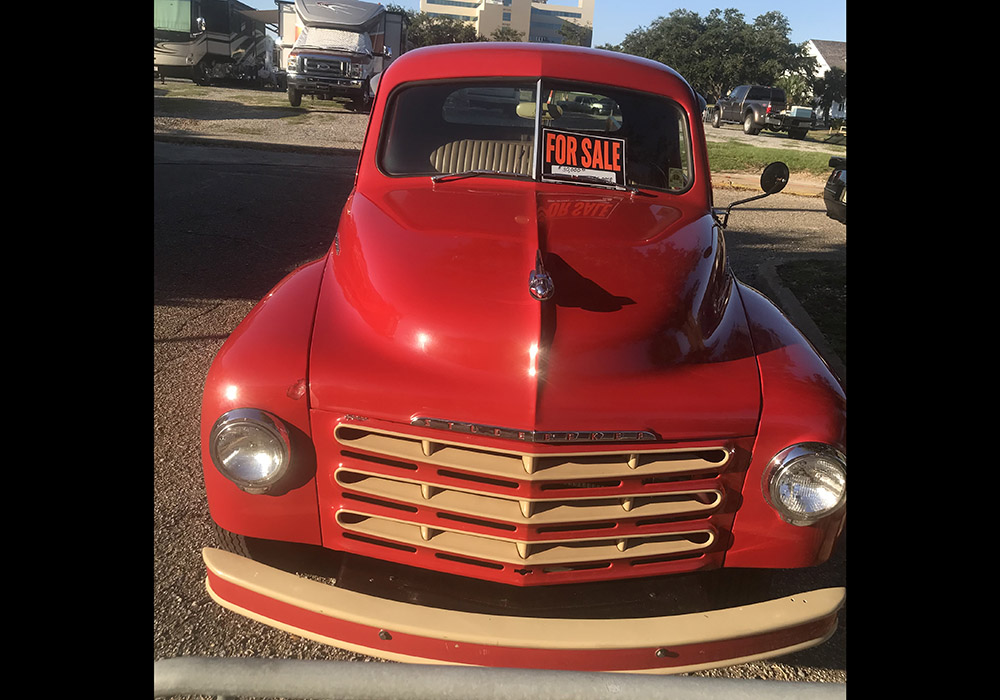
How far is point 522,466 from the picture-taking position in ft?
6.43

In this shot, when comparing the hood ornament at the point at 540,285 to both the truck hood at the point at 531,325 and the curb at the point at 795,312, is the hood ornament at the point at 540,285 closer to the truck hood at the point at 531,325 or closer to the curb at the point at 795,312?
the truck hood at the point at 531,325

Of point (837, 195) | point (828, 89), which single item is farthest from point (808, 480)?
point (828, 89)

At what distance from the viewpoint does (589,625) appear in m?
1.90

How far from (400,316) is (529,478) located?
67 centimetres

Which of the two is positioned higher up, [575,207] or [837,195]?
[837,195]

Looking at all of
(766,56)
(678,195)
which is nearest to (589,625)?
(678,195)

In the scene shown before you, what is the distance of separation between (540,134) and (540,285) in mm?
1218

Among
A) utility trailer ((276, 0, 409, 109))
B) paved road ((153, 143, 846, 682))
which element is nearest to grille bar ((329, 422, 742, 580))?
paved road ((153, 143, 846, 682))

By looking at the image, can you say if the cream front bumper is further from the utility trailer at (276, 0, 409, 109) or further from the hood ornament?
the utility trailer at (276, 0, 409, 109)

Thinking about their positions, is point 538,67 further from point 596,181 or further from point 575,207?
point 575,207

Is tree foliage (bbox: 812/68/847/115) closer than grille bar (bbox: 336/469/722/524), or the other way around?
grille bar (bbox: 336/469/722/524)

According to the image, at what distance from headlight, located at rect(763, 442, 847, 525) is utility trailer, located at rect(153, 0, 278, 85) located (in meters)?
23.3

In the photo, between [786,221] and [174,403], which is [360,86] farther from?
[174,403]

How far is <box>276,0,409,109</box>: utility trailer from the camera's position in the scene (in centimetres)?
1891
